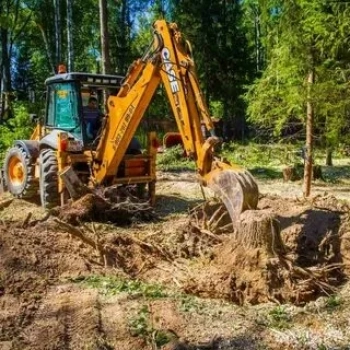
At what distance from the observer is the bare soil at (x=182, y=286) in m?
4.18

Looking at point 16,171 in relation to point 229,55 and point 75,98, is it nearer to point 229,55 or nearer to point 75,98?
point 75,98

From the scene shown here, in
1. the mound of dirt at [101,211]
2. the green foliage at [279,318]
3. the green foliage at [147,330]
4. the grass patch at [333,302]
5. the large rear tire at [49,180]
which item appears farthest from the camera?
the large rear tire at [49,180]

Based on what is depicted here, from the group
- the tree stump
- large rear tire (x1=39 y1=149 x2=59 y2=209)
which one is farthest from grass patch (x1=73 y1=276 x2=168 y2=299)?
large rear tire (x1=39 y1=149 x2=59 y2=209)

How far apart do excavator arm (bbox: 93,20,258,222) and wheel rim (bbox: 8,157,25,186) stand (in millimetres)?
2037

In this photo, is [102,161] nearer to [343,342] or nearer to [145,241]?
[145,241]

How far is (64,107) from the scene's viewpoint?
9.08m

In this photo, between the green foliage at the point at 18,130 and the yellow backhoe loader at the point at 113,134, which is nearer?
the yellow backhoe loader at the point at 113,134

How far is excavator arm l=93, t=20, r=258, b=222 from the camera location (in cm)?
593

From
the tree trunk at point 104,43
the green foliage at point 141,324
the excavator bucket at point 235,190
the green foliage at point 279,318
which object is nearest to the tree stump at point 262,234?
the excavator bucket at point 235,190

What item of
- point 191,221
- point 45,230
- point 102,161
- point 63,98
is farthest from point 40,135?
point 191,221

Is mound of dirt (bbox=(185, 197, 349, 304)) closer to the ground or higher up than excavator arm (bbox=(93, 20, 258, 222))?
closer to the ground

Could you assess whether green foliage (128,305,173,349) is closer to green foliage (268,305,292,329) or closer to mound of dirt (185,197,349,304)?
mound of dirt (185,197,349,304)

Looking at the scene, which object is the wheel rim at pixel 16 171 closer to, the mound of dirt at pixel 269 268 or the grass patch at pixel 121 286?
the grass patch at pixel 121 286

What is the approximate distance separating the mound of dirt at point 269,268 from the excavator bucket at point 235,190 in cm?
31
